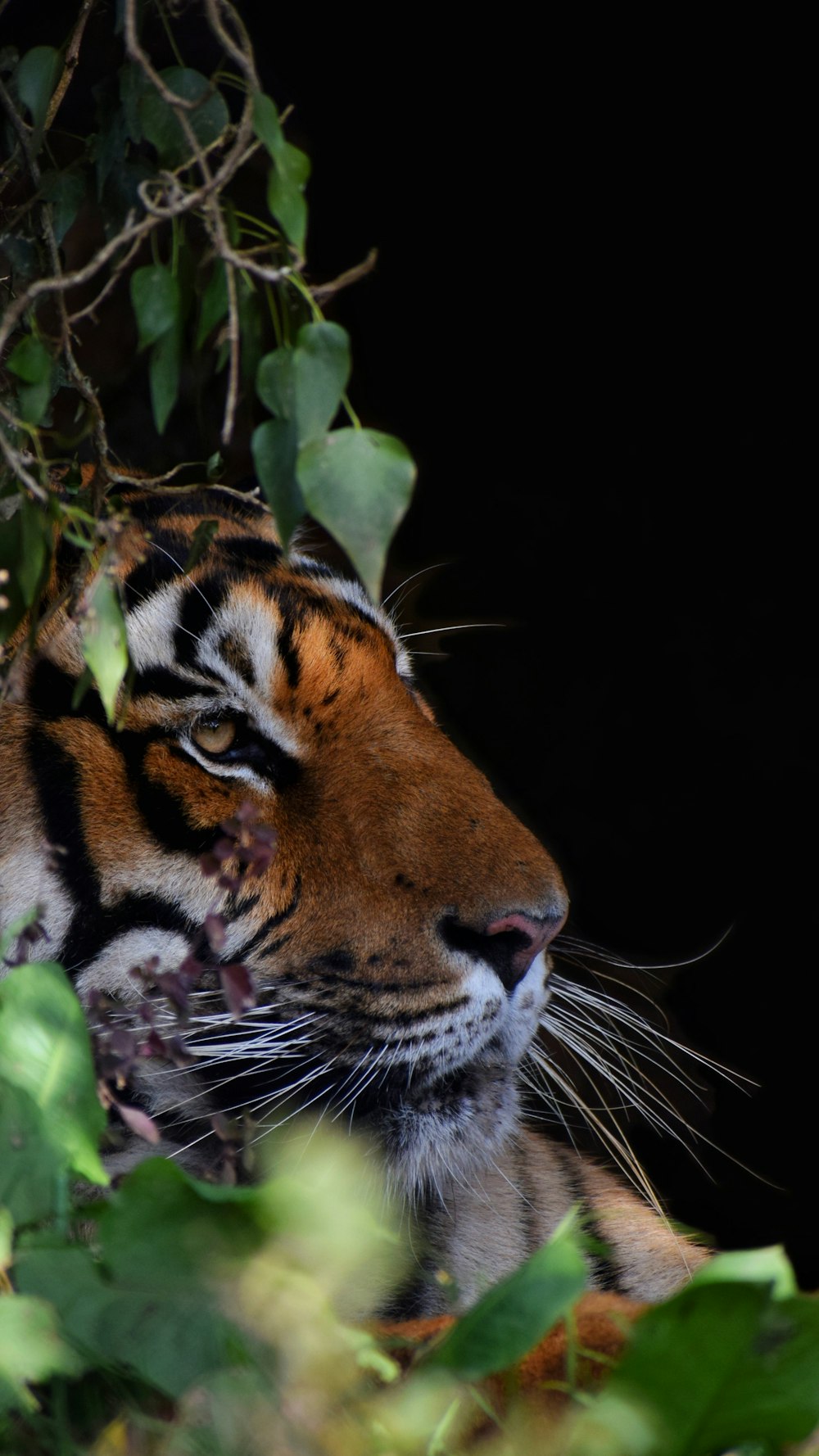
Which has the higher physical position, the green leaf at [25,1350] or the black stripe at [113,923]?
the green leaf at [25,1350]

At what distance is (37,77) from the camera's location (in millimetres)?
1200

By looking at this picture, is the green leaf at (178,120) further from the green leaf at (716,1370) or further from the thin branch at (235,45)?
the green leaf at (716,1370)

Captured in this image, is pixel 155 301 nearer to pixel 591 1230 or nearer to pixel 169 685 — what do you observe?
pixel 169 685

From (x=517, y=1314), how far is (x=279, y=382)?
692 mm

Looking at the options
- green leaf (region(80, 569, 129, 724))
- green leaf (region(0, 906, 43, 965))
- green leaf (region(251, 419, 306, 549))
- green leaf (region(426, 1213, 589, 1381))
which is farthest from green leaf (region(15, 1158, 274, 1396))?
green leaf (region(251, 419, 306, 549))

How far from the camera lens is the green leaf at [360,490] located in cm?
94

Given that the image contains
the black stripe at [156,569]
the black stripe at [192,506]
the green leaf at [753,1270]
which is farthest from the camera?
the black stripe at [192,506]

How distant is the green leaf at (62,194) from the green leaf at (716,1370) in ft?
3.86

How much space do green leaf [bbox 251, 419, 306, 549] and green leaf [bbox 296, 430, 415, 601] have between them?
8 centimetres

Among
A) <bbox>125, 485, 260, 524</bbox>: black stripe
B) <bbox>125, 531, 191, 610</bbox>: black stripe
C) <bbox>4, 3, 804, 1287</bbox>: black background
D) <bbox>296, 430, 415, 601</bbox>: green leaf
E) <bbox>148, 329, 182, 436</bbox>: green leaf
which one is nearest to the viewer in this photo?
<bbox>296, 430, 415, 601</bbox>: green leaf

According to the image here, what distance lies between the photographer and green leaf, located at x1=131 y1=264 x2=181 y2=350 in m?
1.16

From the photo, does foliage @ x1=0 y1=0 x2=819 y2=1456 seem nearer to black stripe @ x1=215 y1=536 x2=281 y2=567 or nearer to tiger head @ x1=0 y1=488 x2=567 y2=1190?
tiger head @ x1=0 y1=488 x2=567 y2=1190

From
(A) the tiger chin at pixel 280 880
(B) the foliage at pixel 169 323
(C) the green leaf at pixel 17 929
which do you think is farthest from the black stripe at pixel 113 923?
(C) the green leaf at pixel 17 929

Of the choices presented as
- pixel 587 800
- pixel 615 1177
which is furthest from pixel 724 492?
pixel 615 1177
